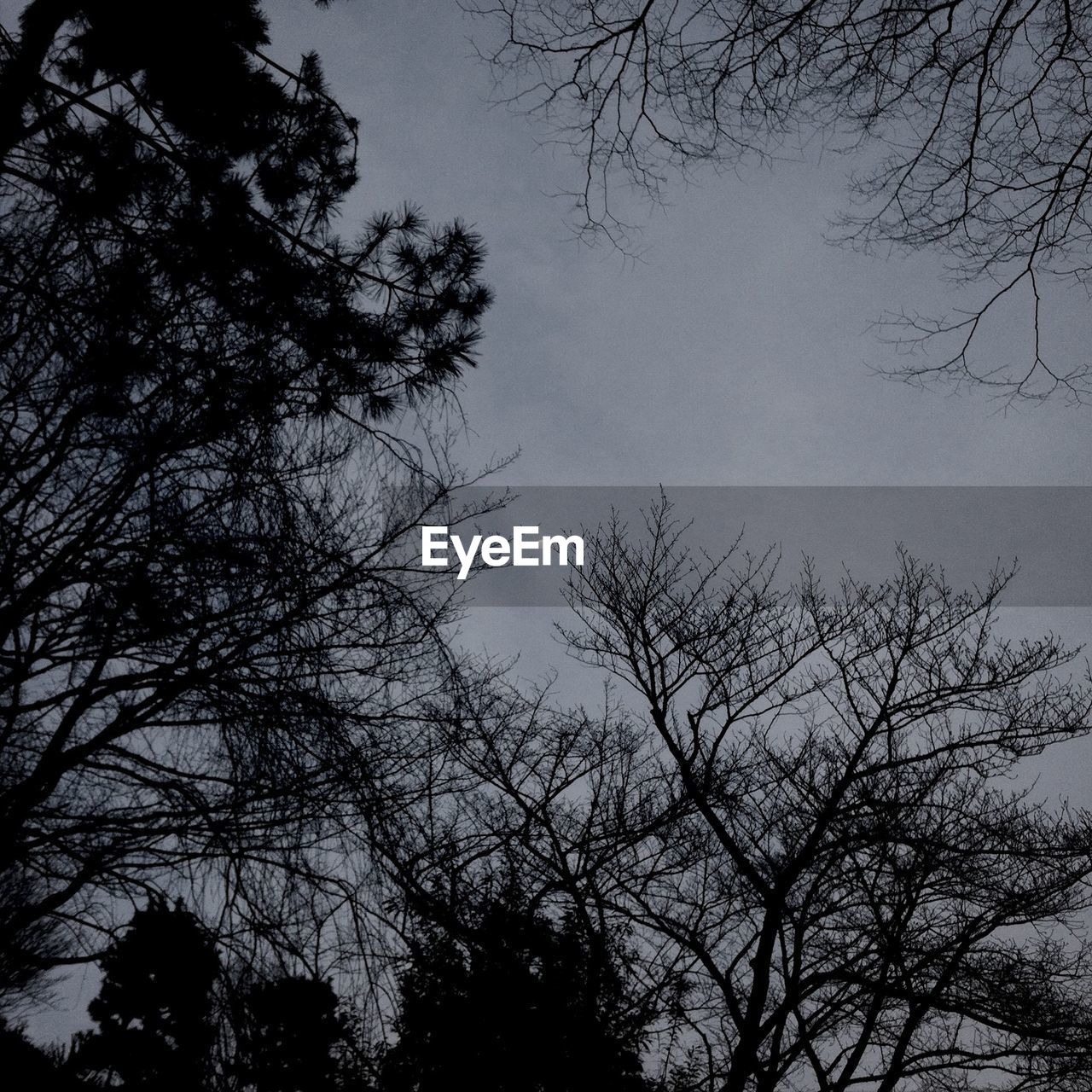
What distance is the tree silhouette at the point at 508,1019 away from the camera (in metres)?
6.70

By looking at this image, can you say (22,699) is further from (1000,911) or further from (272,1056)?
(1000,911)

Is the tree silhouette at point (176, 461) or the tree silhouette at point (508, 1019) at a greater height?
the tree silhouette at point (176, 461)

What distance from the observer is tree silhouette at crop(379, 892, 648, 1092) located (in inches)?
264

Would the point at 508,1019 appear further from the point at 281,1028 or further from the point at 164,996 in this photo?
the point at 164,996

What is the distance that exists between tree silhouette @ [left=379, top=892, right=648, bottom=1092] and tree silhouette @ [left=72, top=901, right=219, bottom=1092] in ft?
8.39

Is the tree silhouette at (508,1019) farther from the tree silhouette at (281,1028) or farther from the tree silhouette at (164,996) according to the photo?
the tree silhouette at (164,996)


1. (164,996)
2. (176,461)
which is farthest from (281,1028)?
(176,461)

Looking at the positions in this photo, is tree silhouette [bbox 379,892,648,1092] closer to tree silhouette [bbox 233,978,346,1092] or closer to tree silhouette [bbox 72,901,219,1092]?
tree silhouette [bbox 233,978,346,1092]

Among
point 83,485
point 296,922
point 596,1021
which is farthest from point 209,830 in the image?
point 596,1021

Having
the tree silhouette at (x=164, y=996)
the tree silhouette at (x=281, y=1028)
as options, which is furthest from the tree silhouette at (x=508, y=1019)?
the tree silhouette at (x=164, y=996)

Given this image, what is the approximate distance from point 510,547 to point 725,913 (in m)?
6.40

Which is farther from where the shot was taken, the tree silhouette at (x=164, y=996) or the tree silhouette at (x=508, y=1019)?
the tree silhouette at (x=508, y=1019)

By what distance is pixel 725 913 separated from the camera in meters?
10.2

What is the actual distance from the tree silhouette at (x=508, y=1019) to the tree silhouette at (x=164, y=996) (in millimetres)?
2558
